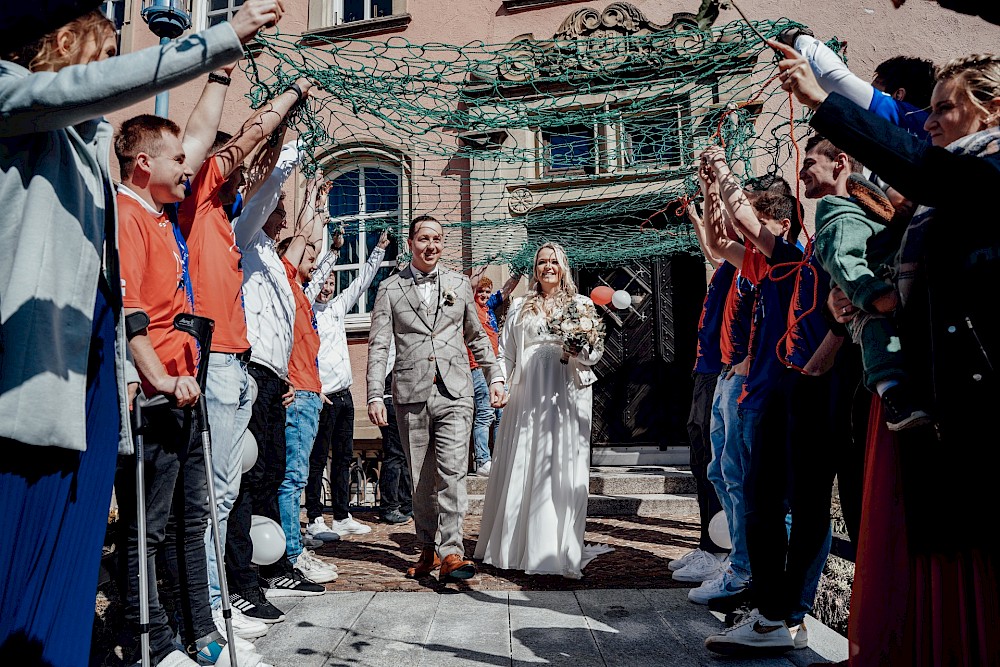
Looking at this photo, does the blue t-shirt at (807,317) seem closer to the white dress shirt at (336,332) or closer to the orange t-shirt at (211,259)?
the orange t-shirt at (211,259)

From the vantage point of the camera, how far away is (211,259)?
10.3ft

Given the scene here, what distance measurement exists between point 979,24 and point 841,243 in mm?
9579

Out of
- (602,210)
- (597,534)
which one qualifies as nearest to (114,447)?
(597,534)

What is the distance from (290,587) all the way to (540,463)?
5.92ft

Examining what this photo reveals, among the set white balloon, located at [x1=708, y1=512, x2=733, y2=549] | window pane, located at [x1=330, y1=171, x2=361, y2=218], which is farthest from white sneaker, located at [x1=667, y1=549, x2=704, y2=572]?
window pane, located at [x1=330, y1=171, x2=361, y2=218]

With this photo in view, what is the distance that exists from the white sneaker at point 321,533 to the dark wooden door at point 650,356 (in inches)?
186

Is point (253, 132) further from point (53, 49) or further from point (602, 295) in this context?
point (602, 295)

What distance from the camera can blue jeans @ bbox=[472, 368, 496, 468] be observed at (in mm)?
7996

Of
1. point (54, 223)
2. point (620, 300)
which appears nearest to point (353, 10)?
point (620, 300)

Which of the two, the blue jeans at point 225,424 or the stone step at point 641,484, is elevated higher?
the blue jeans at point 225,424

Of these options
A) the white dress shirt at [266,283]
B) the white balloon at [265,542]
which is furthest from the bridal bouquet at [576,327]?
the white balloon at [265,542]

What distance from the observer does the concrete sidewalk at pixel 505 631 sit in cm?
305

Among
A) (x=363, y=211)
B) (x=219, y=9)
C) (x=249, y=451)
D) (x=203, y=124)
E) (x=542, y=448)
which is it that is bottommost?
(x=542, y=448)

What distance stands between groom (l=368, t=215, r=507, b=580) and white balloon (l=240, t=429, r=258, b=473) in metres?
1.13
